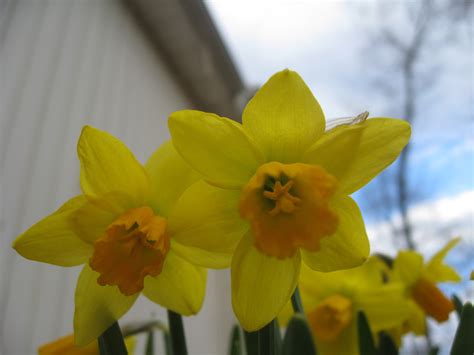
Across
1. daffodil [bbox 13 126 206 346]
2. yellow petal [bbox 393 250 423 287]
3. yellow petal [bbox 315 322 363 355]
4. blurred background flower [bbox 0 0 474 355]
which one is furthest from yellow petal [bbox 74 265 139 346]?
yellow petal [bbox 393 250 423 287]

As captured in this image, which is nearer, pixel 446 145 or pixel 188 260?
pixel 188 260

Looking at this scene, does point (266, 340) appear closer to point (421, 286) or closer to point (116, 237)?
point (116, 237)

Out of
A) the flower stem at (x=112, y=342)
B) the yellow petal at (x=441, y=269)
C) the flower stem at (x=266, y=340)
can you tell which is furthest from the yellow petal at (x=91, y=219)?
the yellow petal at (x=441, y=269)

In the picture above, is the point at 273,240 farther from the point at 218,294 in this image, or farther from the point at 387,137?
the point at 218,294

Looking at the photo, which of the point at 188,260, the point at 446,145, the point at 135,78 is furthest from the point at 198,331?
the point at 446,145

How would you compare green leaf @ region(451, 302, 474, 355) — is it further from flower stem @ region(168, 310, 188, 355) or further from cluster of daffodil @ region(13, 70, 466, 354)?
flower stem @ region(168, 310, 188, 355)
